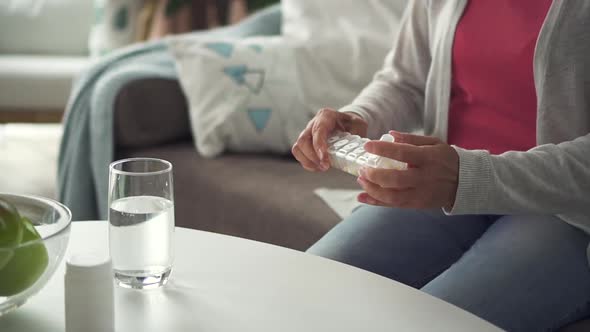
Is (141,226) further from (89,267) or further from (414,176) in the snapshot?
(414,176)

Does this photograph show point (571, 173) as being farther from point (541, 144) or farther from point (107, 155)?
point (107, 155)

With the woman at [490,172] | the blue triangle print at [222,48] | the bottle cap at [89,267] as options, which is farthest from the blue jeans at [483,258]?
the blue triangle print at [222,48]

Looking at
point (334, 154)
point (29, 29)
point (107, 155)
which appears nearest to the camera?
point (334, 154)

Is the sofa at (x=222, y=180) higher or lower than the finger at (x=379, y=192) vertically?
lower

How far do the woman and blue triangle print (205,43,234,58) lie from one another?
2.25ft

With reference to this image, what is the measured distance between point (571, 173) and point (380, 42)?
0.97m

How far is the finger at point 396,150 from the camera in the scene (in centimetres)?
91

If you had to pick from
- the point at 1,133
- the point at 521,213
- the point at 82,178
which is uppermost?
the point at 521,213

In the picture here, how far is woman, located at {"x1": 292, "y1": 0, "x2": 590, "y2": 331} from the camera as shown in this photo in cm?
97

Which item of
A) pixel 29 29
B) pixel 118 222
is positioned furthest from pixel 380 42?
pixel 29 29

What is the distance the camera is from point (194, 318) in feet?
2.61

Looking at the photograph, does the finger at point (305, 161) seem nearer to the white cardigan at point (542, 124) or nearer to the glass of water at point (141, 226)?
the white cardigan at point (542, 124)

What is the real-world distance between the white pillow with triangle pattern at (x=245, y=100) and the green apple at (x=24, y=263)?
1.14 m

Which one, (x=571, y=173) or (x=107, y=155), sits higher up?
(x=571, y=173)
